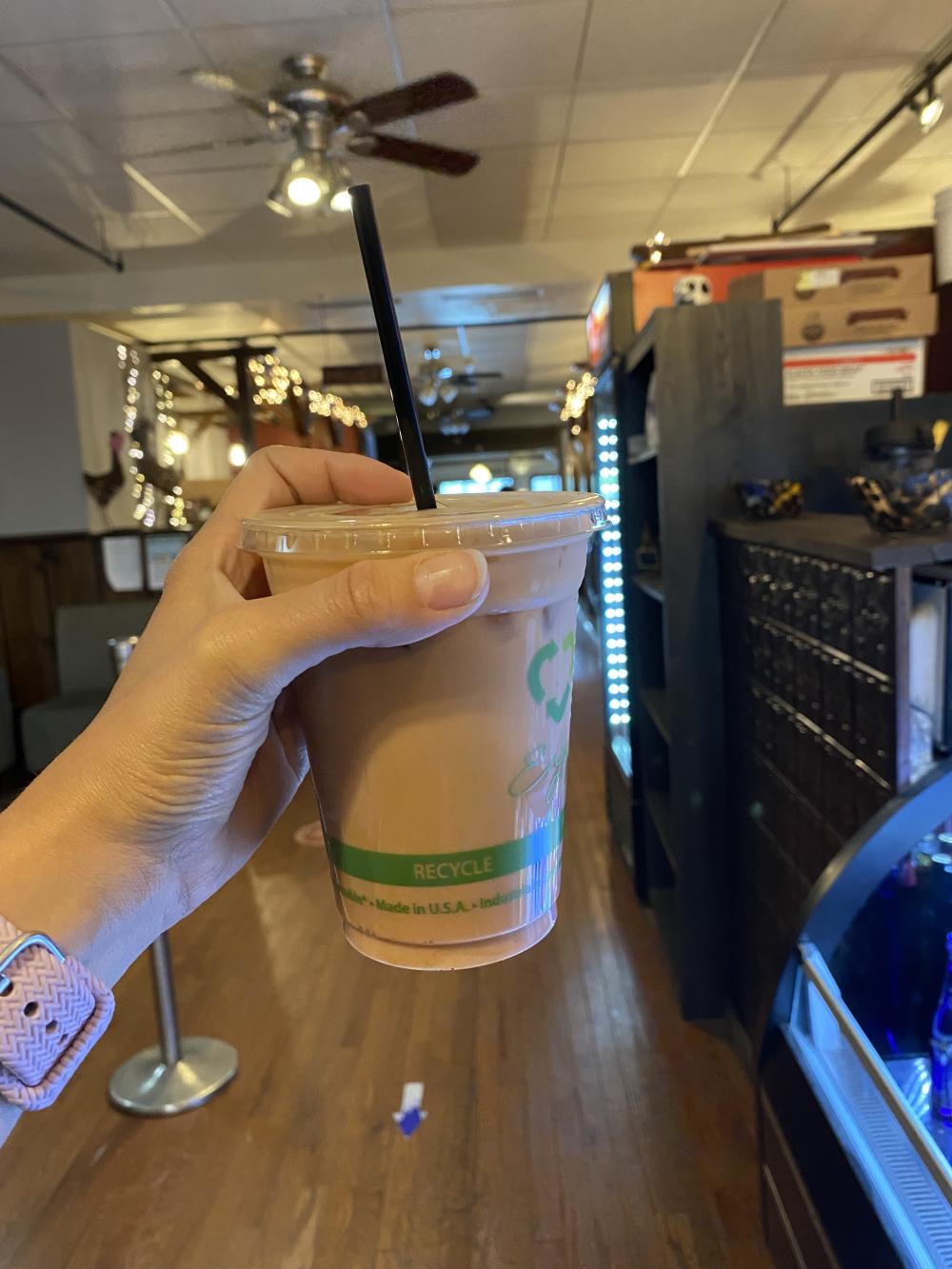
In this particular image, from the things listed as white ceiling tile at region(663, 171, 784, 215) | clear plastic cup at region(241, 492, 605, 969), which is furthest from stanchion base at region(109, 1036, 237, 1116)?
white ceiling tile at region(663, 171, 784, 215)

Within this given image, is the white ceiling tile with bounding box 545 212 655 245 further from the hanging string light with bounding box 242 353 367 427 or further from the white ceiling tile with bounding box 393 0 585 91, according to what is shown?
the hanging string light with bounding box 242 353 367 427

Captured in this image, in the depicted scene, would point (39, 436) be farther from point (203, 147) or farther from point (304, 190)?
point (304, 190)

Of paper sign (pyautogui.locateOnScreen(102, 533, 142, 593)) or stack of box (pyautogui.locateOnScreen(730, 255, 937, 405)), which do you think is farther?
paper sign (pyautogui.locateOnScreen(102, 533, 142, 593))

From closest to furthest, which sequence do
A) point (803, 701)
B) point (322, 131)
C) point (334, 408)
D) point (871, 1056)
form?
point (871, 1056) → point (803, 701) → point (322, 131) → point (334, 408)

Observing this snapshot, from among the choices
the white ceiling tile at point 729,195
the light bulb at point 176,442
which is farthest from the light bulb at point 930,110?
the light bulb at point 176,442

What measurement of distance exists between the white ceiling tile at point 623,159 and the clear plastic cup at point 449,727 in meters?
4.41

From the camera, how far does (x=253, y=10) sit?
3.15m

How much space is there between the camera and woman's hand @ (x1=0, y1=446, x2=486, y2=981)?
1.95ft

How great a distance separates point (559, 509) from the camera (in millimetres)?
670

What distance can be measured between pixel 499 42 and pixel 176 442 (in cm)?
518

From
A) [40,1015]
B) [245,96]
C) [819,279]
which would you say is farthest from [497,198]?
[40,1015]

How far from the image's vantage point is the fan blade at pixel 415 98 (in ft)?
10.1

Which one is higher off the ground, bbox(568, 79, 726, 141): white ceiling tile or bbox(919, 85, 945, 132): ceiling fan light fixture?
bbox(568, 79, 726, 141): white ceiling tile

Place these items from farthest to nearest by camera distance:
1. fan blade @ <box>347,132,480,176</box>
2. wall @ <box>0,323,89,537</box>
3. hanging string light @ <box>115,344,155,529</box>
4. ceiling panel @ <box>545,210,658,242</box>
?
hanging string light @ <box>115,344,155,529</box> < wall @ <box>0,323,89,537</box> < ceiling panel @ <box>545,210,658,242</box> < fan blade @ <box>347,132,480,176</box>
